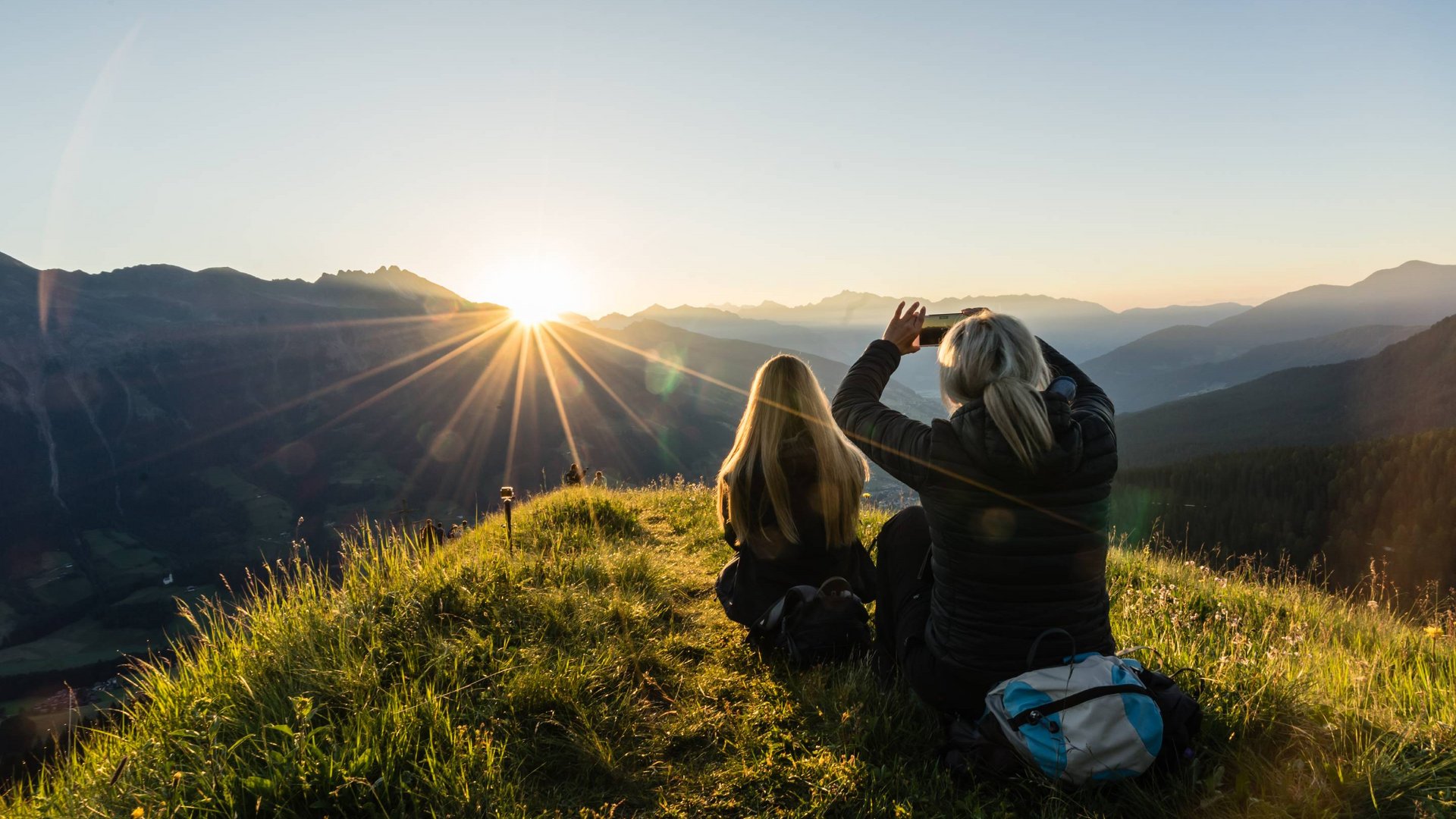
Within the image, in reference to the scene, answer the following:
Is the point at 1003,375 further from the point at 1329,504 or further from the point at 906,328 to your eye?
the point at 1329,504

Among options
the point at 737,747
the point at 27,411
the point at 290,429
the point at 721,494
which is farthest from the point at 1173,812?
the point at 27,411

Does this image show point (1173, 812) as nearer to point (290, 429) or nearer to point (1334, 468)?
point (1334, 468)

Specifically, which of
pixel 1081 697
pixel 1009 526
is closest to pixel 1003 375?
pixel 1009 526

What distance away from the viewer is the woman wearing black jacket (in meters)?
2.92

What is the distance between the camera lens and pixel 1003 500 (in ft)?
10.1

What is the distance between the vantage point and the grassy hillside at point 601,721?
9.57 feet

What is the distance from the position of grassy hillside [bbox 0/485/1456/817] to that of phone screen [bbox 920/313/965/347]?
2168 millimetres

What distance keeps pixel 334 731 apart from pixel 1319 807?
4374mm

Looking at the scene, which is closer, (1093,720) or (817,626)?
(1093,720)

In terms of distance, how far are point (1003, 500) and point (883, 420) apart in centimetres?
72

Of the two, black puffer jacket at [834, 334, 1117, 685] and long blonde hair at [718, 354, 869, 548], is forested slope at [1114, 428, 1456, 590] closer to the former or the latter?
long blonde hair at [718, 354, 869, 548]

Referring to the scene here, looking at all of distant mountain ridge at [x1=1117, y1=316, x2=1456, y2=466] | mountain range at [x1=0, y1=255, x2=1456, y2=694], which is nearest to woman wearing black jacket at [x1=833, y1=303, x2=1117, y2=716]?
mountain range at [x1=0, y1=255, x2=1456, y2=694]

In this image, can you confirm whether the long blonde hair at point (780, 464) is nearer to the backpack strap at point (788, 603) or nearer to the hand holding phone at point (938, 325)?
the backpack strap at point (788, 603)

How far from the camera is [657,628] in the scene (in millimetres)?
5371
